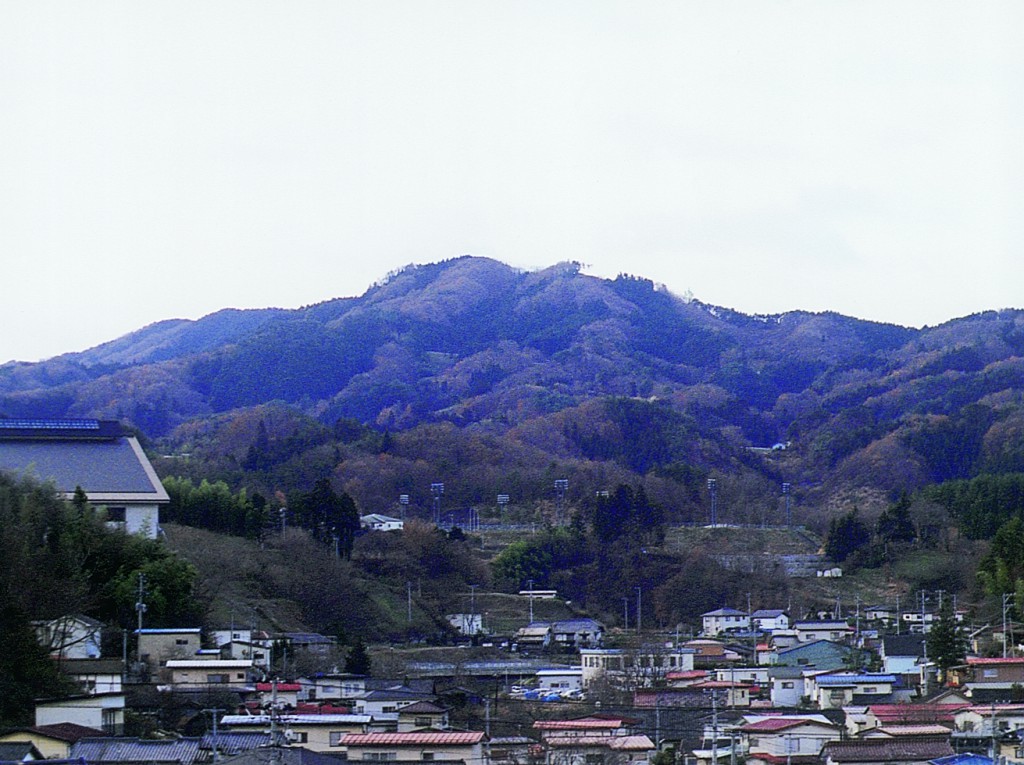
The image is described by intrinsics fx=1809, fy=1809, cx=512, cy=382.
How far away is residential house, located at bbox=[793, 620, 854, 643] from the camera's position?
3675 centimetres

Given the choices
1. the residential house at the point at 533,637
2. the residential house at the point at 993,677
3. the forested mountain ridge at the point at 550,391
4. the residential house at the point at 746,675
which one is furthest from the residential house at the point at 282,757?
the forested mountain ridge at the point at 550,391

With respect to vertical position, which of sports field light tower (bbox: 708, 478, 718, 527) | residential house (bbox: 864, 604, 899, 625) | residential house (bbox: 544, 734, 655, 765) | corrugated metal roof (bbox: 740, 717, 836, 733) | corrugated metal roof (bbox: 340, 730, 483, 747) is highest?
sports field light tower (bbox: 708, 478, 718, 527)

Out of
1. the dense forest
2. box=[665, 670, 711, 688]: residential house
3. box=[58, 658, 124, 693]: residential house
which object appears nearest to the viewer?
box=[58, 658, 124, 693]: residential house

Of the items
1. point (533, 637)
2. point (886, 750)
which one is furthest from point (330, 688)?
point (533, 637)

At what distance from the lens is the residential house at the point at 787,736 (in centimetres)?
2144

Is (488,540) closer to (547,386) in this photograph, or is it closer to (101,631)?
(101,631)

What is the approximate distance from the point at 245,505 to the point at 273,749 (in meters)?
24.7

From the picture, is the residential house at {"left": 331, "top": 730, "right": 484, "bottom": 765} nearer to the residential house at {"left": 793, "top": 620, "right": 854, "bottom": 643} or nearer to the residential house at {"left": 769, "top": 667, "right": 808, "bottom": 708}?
the residential house at {"left": 769, "top": 667, "right": 808, "bottom": 708}

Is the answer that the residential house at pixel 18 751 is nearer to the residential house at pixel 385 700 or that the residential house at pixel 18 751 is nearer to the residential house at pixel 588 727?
the residential house at pixel 385 700

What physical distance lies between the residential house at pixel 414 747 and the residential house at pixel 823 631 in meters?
17.9

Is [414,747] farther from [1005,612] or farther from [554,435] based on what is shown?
[554,435]

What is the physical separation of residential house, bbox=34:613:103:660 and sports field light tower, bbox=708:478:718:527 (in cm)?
3671

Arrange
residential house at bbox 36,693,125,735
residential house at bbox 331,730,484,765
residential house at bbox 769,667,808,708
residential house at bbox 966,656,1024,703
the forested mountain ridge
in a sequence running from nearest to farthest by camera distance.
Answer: residential house at bbox 36,693,125,735 → residential house at bbox 331,730,484,765 → residential house at bbox 966,656,1024,703 → residential house at bbox 769,667,808,708 → the forested mountain ridge

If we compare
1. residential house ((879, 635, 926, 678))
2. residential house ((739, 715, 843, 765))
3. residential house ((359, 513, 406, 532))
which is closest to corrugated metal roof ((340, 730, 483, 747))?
residential house ((739, 715, 843, 765))
